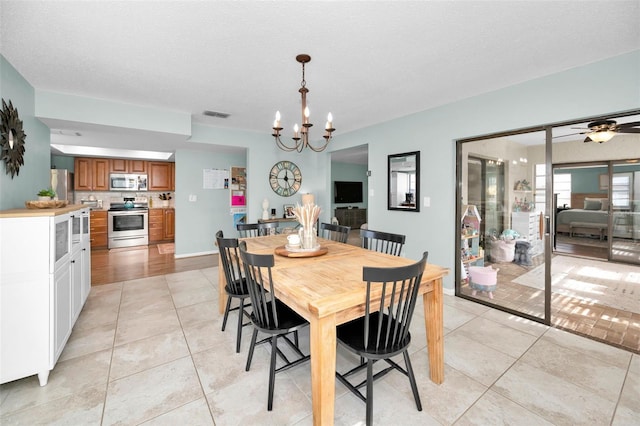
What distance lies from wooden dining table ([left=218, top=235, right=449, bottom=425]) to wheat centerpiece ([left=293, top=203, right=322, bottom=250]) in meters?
0.14

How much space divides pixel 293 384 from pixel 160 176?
22.9 ft

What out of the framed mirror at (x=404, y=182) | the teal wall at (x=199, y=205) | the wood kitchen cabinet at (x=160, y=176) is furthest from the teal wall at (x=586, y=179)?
the wood kitchen cabinet at (x=160, y=176)

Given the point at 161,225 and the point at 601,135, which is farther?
the point at 161,225

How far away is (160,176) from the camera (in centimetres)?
712

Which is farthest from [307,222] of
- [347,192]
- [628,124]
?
[347,192]

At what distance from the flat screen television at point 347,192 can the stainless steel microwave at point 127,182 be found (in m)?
5.52

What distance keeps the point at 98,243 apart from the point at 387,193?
261 inches

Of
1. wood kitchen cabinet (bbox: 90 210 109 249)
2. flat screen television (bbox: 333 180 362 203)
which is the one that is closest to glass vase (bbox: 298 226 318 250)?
wood kitchen cabinet (bbox: 90 210 109 249)

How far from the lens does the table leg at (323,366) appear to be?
1316mm

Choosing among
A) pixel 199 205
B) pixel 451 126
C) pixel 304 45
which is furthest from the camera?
pixel 199 205

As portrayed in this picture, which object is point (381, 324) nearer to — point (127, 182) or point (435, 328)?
point (435, 328)

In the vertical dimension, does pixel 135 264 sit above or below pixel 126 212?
below

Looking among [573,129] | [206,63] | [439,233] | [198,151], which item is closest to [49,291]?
[206,63]

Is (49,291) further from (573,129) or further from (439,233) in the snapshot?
(573,129)
